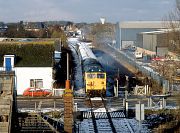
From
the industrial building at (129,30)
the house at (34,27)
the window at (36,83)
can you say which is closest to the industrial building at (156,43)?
the industrial building at (129,30)

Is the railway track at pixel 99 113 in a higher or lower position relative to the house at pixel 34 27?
lower

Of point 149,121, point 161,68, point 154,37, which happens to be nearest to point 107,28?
point 154,37

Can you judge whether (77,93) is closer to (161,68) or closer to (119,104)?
(119,104)

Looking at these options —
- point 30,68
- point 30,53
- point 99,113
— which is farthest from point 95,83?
point 99,113

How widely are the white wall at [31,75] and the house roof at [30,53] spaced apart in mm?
399

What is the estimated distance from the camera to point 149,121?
65.0 ft

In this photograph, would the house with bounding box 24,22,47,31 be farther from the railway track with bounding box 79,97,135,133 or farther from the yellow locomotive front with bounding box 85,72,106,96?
the railway track with bounding box 79,97,135,133

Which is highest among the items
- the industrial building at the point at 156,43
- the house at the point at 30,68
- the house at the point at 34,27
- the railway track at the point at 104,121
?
the house at the point at 34,27

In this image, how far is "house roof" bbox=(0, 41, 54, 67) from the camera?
2944 cm

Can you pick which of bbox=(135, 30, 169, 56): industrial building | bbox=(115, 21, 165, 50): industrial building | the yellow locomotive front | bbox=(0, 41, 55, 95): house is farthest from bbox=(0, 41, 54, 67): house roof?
bbox=(115, 21, 165, 50): industrial building

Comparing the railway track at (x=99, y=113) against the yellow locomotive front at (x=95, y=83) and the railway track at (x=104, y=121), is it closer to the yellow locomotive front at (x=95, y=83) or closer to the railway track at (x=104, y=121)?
the railway track at (x=104, y=121)

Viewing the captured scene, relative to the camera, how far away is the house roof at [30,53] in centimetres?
2944

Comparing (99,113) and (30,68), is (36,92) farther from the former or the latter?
(99,113)

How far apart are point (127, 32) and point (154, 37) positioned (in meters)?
25.4
